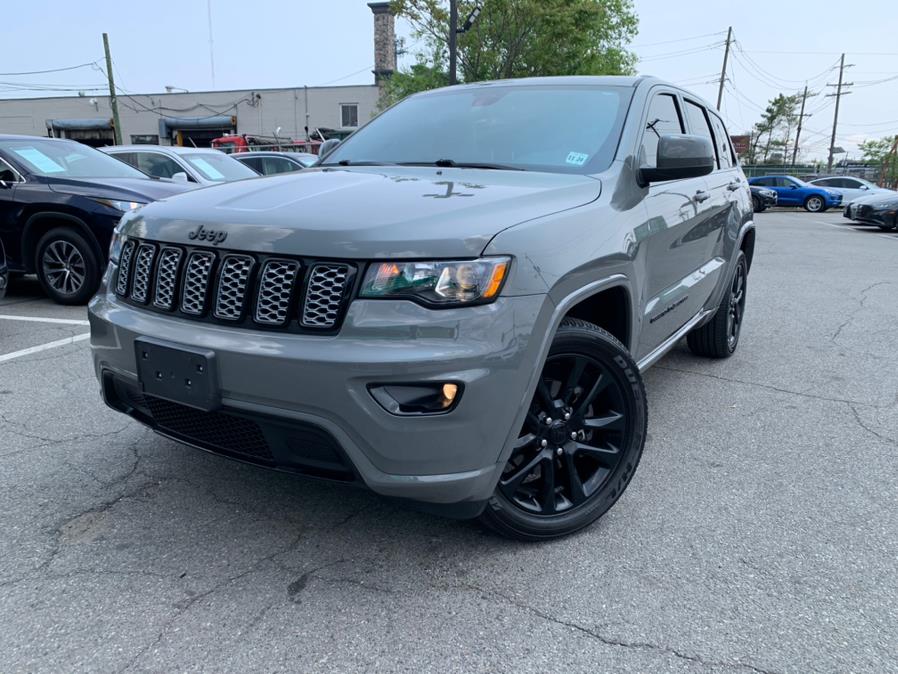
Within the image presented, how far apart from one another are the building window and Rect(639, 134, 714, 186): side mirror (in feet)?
132

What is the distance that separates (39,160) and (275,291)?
5.98m

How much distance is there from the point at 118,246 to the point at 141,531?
1.08m

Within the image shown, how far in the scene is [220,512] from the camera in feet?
8.88

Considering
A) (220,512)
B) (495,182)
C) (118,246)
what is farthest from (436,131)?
(220,512)

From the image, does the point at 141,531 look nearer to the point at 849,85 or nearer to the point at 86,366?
the point at 86,366

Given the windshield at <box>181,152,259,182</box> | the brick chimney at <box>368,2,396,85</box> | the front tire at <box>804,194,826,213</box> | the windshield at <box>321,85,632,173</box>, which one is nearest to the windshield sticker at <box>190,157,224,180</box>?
the windshield at <box>181,152,259,182</box>

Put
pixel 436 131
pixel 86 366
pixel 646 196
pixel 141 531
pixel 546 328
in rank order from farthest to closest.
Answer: pixel 86 366, pixel 436 131, pixel 646 196, pixel 141 531, pixel 546 328

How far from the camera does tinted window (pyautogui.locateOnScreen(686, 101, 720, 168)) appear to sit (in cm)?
406

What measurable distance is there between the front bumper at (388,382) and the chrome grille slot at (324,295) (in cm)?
5

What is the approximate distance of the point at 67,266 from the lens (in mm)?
6430

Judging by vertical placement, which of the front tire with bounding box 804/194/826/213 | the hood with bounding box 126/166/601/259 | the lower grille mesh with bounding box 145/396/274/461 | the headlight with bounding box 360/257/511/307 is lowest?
the front tire with bounding box 804/194/826/213

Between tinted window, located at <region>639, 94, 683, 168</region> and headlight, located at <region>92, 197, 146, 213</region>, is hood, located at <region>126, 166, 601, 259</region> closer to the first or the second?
tinted window, located at <region>639, 94, 683, 168</region>

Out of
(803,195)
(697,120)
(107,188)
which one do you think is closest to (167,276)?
(697,120)

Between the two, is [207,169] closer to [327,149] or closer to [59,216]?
[59,216]
